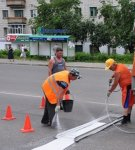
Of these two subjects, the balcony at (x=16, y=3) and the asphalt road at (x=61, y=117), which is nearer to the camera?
the asphalt road at (x=61, y=117)

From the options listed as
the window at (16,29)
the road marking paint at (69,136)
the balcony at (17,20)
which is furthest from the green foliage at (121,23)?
the window at (16,29)

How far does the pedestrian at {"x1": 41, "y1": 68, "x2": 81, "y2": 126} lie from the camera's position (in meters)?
8.55

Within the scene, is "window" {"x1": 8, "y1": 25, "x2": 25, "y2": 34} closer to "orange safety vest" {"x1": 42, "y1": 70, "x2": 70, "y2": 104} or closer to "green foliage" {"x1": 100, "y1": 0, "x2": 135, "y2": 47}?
"green foliage" {"x1": 100, "y1": 0, "x2": 135, "y2": 47}

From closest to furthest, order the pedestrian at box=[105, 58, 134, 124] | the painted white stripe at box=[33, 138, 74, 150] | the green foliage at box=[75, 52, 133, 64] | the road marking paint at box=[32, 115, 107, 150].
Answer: the painted white stripe at box=[33, 138, 74, 150], the road marking paint at box=[32, 115, 107, 150], the pedestrian at box=[105, 58, 134, 124], the green foliage at box=[75, 52, 133, 64]

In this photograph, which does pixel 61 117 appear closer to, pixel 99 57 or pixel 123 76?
pixel 123 76

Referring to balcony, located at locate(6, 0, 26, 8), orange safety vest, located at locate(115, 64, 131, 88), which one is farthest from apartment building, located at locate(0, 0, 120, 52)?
A: orange safety vest, located at locate(115, 64, 131, 88)

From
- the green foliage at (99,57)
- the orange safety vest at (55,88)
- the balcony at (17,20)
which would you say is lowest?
the green foliage at (99,57)

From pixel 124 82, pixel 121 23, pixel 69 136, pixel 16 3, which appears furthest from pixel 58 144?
pixel 16 3

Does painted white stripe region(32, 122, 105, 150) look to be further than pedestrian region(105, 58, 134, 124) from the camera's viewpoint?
No

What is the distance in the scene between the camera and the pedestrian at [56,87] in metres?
8.55

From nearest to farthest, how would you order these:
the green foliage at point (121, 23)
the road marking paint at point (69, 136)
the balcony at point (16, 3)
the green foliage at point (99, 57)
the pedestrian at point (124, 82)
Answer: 1. the road marking paint at point (69, 136)
2. the pedestrian at point (124, 82)
3. the green foliage at point (99, 57)
4. the green foliage at point (121, 23)
5. the balcony at point (16, 3)

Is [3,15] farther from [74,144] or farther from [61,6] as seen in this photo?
[74,144]

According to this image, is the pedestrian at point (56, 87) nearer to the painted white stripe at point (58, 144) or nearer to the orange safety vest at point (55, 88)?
the orange safety vest at point (55, 88)

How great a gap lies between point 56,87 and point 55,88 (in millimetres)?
38
